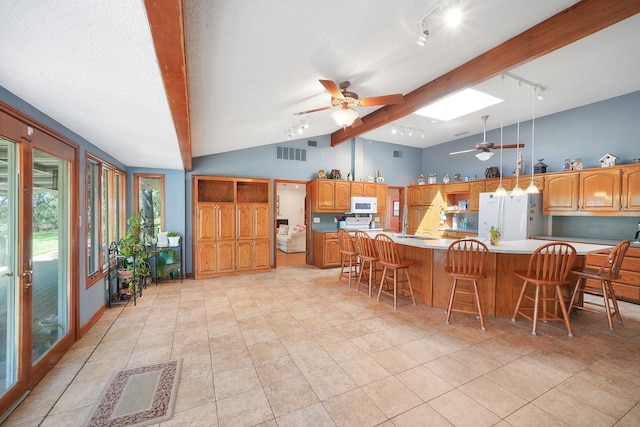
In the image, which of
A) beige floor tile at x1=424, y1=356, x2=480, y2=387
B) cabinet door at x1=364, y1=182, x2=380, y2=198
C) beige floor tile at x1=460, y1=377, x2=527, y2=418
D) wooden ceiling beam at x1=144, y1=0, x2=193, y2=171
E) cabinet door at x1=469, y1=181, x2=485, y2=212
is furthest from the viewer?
cabinet door at x1=364, y1=182, x2=380, y2=198

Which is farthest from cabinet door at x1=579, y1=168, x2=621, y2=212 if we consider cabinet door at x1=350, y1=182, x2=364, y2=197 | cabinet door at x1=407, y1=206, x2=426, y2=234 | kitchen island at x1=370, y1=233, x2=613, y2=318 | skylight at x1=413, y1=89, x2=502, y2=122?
cabinet door at x1=350, y1=182, x2=364, y2=197

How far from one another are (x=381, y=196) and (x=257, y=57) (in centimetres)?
523

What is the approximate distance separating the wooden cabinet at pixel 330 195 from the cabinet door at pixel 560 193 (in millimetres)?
3930

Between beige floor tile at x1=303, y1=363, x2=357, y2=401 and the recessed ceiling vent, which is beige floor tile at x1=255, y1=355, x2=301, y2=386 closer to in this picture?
beige floor tile at x1=303, y1=363, x2=357, y2=401

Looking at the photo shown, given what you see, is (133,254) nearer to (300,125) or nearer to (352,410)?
(300,125)

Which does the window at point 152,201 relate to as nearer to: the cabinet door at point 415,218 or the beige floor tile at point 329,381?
the beige floor tile at point 329,381

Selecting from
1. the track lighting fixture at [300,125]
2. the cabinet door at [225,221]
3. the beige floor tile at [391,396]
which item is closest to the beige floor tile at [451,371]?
the beige floor tile at [391,396]

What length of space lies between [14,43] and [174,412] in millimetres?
2319

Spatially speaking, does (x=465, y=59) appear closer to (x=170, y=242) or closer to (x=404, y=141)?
(x=404, y=141)

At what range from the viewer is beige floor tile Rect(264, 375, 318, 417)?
1781 millimetres

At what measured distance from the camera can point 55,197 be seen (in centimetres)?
247

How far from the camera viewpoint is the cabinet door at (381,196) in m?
6.82

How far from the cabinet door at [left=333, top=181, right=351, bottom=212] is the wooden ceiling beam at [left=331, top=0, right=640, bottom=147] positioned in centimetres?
258

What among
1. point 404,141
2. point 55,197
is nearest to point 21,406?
point 55,197
